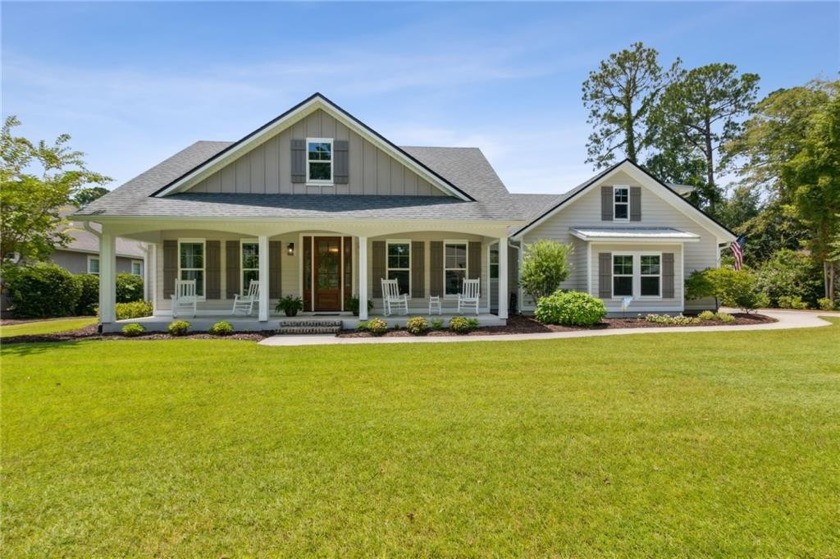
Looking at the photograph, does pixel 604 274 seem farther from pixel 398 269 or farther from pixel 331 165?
pixel 331 165

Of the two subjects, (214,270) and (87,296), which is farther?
(87,296)

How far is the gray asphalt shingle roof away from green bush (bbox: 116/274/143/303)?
713cm

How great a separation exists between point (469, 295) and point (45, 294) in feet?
54.4

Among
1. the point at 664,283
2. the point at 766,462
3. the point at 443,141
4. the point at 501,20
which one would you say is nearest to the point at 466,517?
the point at 766,462

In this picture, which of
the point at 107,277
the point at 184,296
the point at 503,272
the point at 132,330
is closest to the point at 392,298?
the point at 503,272

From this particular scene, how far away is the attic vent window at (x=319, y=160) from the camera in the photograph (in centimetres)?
1316

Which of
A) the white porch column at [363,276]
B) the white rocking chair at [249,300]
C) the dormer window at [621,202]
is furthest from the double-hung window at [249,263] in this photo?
the dormer window at [621,202]

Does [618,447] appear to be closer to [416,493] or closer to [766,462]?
[766,462]

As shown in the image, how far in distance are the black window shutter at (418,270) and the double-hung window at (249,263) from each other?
4.87 metres

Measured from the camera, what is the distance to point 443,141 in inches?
741

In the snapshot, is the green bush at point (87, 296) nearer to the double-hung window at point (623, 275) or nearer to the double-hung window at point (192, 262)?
the double-hung window at point (192, 262)

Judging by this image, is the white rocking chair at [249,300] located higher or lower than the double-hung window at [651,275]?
lower

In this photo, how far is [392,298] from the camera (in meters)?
13.0

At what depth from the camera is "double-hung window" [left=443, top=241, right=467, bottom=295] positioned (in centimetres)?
1423
